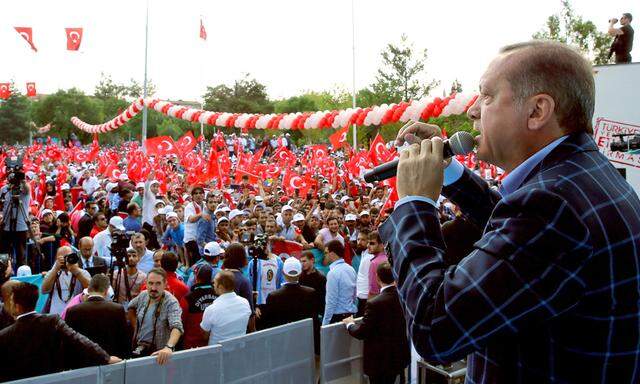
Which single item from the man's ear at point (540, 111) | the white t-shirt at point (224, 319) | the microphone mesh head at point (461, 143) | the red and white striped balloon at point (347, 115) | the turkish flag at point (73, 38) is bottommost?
the white t-shirt at point (224, 319)

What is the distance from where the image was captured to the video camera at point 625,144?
6.86 metres

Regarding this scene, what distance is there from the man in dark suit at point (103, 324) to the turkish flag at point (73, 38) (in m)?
23.4

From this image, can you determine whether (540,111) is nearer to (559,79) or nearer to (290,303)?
(559,79)

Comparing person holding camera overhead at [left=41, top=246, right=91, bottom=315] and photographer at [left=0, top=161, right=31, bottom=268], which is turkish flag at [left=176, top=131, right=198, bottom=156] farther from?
person holding camera overhead at [left=41, top=246, right=91, bottom=315]

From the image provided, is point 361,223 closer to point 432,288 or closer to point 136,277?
point 136,277

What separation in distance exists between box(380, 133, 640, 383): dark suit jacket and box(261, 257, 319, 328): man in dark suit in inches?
223

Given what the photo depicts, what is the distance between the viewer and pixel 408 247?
1.36m

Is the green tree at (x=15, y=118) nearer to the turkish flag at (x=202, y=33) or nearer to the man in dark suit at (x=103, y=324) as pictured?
the turkish flag at (x=202, y=33)

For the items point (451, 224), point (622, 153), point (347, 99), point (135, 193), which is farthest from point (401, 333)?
point (347, 99)

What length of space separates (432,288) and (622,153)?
6433 millimetres

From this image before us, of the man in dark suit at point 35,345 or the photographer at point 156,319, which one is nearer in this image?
the man in dark suit at point 35,345

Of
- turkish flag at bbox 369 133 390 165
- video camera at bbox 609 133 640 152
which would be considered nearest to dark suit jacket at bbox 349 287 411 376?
video camera at bbox 609 133 640 152

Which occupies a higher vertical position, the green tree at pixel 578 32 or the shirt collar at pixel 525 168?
the green tree at pixel 578 32

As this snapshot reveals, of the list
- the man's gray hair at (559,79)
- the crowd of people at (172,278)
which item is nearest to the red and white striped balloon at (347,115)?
the crowd of people at (172,278)
